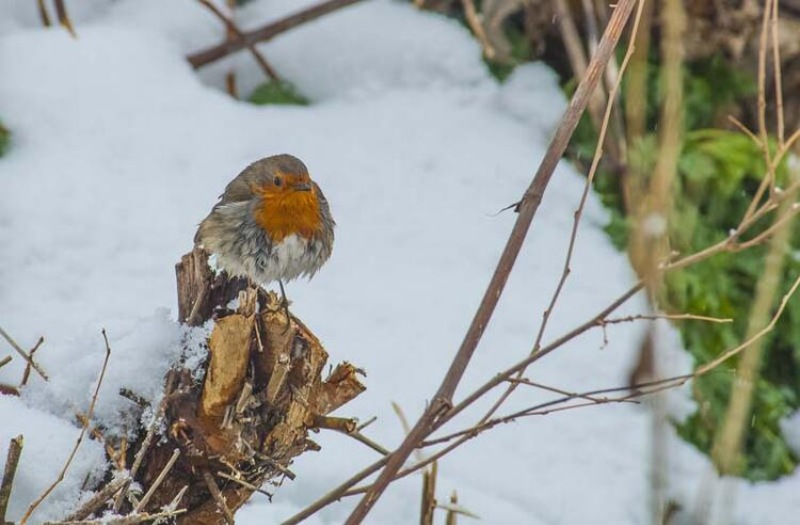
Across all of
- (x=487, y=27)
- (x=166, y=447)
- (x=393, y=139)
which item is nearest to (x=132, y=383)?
(x=166, y=447)

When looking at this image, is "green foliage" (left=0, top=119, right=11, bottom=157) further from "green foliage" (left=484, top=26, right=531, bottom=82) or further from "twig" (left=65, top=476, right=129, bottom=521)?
"twig" (left=65, top=476, right=129, bottom=521)

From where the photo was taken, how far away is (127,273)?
4191 mm

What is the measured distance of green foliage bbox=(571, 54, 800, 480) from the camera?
14.7 ft

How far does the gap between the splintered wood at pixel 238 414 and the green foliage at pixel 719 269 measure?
2.18 meters

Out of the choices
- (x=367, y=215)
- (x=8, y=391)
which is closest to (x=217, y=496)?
(x=8, y=391)

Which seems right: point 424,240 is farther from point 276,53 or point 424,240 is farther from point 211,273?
point 211,273

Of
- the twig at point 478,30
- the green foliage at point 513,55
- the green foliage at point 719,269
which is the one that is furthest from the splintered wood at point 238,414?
the green foliage at point 513,55

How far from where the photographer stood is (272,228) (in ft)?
11.2

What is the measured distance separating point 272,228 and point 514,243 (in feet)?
4.55

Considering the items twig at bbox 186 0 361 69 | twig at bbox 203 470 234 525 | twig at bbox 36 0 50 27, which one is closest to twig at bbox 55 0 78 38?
twig at bbox 36 0 50 27

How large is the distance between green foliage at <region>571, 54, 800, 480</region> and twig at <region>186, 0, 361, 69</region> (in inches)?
44.3

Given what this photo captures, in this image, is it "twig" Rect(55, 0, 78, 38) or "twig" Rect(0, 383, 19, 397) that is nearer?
"twig" Rect(0, 383, 19, 397)

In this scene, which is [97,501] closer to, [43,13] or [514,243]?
[514,243]

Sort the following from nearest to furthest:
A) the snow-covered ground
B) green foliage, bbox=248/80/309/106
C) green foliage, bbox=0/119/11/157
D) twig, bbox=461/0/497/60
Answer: the snow-covered ground < green foliage, bbox=0/119/11/157 < twig, bbox=461/0/497/60 < green foliage, bbox=248/80/309/106
